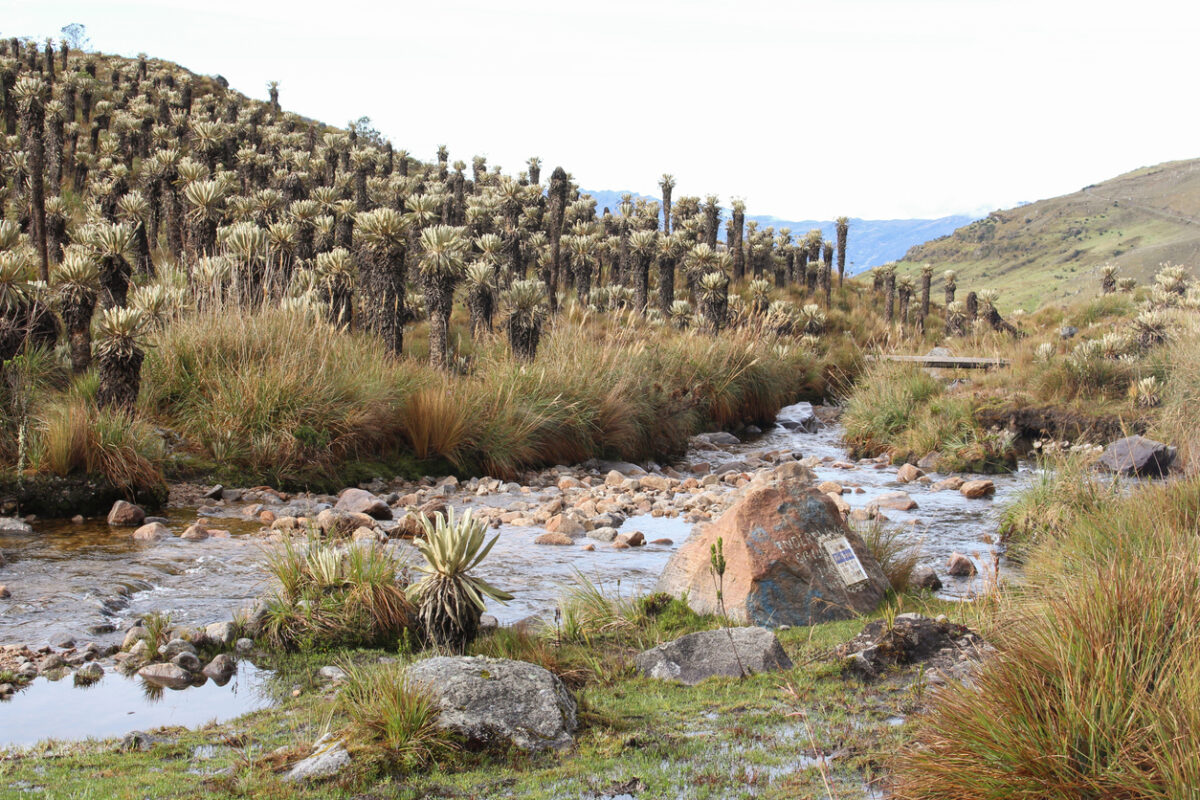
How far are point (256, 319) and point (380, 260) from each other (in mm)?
2731

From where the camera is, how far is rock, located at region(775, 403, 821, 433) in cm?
1827

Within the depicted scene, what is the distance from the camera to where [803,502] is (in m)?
6.02

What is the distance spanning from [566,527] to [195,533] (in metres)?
3.32

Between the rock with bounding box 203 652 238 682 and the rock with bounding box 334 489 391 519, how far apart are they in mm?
3799

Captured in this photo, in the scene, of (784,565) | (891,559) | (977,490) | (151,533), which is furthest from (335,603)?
(977,490)

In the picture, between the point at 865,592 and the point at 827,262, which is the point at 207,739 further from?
the point at 827,262

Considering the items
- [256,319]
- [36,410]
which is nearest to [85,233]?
[256,319]

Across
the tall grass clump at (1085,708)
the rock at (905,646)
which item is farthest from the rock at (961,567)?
A: the tall grass clump at (1085,708)

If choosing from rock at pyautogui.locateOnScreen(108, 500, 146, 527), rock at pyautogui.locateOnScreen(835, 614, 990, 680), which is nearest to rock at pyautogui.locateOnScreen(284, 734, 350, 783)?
rock at pyautogui.locateOnScreen(835, 614, 990, 680)

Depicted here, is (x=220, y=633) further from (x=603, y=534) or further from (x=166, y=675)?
(x=603, y=534)

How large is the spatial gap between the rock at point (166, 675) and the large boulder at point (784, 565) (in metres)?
2.95

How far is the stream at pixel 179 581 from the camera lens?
174 inches

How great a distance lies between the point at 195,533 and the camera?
7.82 meters

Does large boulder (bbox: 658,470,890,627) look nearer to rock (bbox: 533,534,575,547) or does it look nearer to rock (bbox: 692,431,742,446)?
rock (bbox: 533,534,575,547)
